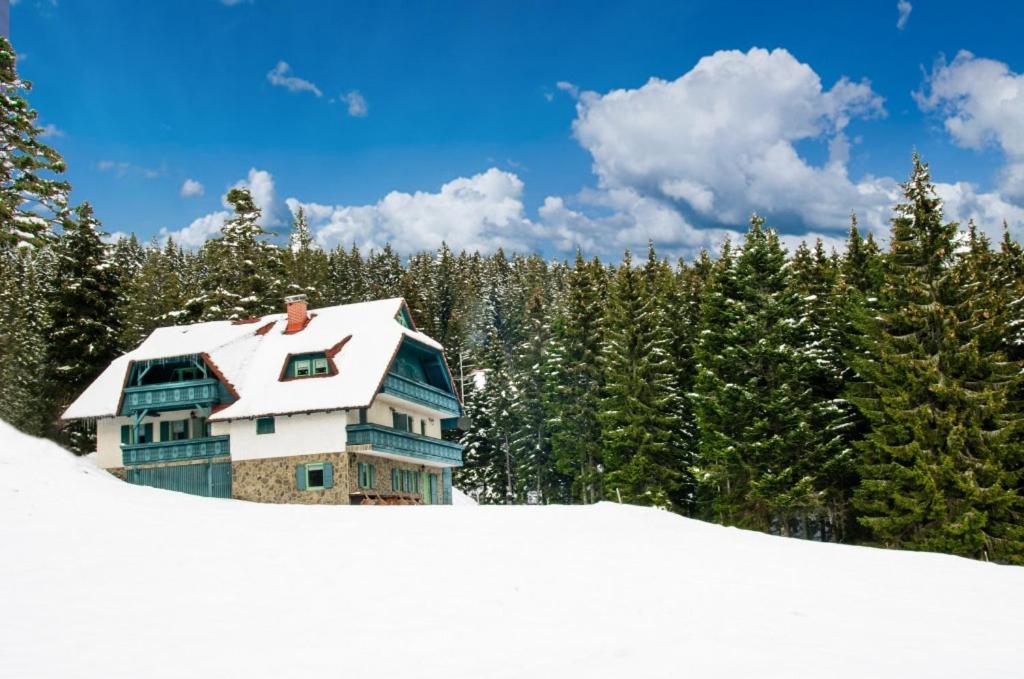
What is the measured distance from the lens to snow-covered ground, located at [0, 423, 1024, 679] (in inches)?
438

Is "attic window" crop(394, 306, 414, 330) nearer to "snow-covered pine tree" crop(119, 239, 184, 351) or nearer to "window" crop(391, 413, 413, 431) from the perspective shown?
"window" crop(391, 413, 413, 431)

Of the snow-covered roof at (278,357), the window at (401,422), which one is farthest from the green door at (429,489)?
the snow-covered roof at (278,357)

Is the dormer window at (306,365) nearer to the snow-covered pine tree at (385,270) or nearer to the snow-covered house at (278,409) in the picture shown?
the snow-covered house at (278,409)

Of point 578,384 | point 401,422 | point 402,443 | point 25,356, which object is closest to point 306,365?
point 402,443

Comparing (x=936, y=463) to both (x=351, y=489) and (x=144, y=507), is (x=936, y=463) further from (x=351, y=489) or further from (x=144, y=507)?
(x=144, y=507)

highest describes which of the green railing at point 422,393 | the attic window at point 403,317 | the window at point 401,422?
the attic window at point 403,317

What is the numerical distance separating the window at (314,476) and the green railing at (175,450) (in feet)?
14.6

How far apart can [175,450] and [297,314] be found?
9722 mm

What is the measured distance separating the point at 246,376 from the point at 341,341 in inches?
206

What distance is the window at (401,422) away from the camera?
156 ft

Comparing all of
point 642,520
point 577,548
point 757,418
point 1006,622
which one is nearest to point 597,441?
point 757,418

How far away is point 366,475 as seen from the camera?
43219mm

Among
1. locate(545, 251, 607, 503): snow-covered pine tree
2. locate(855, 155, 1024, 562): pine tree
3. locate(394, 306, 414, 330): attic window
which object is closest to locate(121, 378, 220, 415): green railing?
locate(394, 306, 414, 330): attic window

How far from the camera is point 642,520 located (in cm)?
2517
